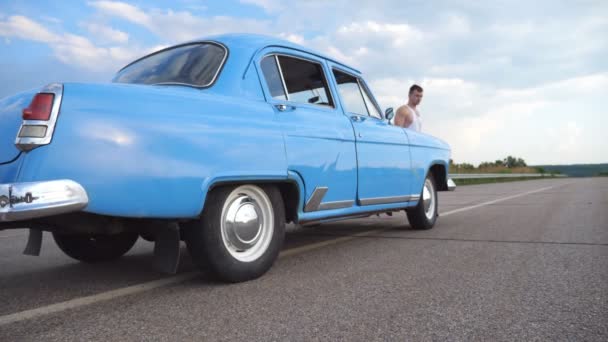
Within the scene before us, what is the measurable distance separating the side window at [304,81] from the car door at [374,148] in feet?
0.74

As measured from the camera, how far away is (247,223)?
2.91 m

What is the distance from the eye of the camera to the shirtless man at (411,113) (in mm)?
6219

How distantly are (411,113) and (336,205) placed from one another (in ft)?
9.98

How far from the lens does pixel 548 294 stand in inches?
97.6

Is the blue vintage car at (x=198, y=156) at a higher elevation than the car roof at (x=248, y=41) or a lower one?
lower

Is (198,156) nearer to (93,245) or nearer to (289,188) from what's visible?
(289,188)

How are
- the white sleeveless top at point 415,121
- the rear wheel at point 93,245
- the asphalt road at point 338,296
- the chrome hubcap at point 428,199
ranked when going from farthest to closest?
the white sleeveless top at point 415,121 < the chrome hubcap at point 428,199 < the rear wheel at point 93,245 < the asphalt road at point 338,296

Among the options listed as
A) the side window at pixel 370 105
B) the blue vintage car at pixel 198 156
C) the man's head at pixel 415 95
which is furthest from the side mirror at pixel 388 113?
the man's head at pixel 415 95

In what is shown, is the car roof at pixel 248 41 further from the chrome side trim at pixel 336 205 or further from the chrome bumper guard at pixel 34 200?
the chrome bumper guard at pixel 34 200

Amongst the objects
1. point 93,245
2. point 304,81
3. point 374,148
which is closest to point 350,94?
point 374,148

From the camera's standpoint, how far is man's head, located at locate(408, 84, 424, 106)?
665 cm

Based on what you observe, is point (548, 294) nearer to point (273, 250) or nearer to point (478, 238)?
point (273, 250)

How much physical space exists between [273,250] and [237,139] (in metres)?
0.79

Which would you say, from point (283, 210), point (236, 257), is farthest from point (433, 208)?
point (236, 257)
